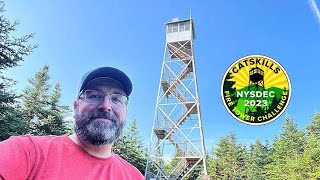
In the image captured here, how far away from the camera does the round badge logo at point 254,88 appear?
468 centimetres

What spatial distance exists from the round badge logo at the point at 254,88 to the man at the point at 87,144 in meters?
3.03

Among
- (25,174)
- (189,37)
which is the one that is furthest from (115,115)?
(189,37)

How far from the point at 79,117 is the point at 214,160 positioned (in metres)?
46.4

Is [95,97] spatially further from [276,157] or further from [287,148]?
[276,157]

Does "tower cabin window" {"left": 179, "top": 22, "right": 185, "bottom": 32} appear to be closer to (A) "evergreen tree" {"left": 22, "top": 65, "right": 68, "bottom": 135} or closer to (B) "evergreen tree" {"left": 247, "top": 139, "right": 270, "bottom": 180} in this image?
(A) "evergreen tree" {"left": 22, "top": 65, "right": 68, "bottom": 135}

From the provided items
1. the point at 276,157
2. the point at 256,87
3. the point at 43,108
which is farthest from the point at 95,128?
the point at 276,157

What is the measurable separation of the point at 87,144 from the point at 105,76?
0.44m

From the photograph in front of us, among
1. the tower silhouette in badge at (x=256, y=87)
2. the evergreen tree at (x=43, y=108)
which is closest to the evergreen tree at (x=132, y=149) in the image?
the evergreen tree at (x=43, y=108)

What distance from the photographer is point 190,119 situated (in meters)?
18.4

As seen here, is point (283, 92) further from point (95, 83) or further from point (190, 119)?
point (190, 119)

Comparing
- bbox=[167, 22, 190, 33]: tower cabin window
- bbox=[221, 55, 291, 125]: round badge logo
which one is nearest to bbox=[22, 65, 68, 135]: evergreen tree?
bbox=[167, 22, 190, 33]: tower cabin window

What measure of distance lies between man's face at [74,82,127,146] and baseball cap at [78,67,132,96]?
38 millimetres

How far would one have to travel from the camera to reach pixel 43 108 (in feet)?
62.5

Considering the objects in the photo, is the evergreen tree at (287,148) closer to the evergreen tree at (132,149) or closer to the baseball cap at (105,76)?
the evergreen tree at (132,149)
